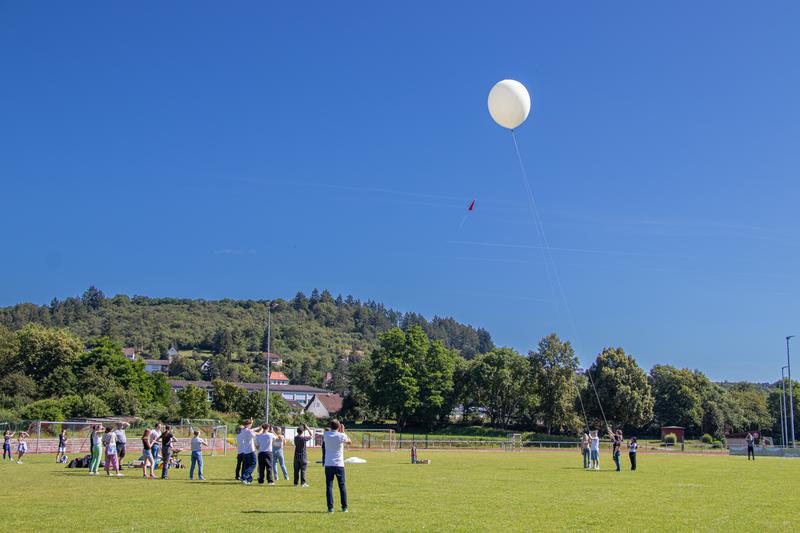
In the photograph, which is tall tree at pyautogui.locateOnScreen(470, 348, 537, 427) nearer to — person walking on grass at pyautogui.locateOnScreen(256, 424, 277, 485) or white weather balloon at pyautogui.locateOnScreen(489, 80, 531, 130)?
white weather balloon at pyautogui.locateOnScreen(489, 80, 531, 130)

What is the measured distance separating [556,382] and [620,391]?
27.2 feet

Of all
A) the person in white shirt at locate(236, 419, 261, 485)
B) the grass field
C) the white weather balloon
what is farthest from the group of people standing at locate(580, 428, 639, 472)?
the person in white shirt at locate(236, 419, 261, 485)

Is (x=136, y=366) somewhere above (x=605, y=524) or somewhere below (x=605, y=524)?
above

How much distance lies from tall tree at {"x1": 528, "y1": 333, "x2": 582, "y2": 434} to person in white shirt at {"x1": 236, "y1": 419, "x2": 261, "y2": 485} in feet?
239

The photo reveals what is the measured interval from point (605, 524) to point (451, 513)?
3248mm

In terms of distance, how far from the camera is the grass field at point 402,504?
14.0 m

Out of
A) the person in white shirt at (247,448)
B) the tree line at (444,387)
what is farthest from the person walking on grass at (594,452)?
the tree line at (444,387)

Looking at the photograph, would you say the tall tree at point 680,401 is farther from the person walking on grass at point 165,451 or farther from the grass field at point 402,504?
the person walking on grass at point 165,451

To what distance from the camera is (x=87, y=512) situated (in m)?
15.3

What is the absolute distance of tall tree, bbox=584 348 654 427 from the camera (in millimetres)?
92562

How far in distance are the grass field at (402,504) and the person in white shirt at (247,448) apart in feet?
1.85

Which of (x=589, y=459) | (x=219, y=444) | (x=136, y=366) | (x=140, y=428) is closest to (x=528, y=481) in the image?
(x=589, y=459)

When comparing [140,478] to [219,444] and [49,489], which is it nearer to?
[49,489]

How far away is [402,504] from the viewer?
17.6m
